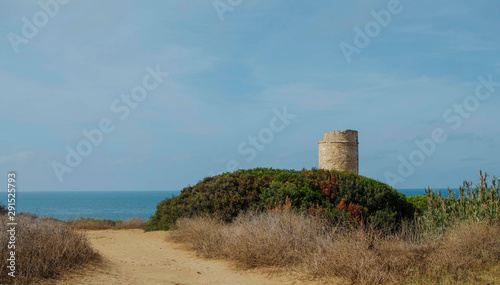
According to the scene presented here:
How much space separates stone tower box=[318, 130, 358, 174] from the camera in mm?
19469

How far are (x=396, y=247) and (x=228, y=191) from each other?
5.91 meters

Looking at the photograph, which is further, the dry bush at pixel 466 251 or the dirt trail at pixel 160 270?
the dirt trail at pixel 160 270

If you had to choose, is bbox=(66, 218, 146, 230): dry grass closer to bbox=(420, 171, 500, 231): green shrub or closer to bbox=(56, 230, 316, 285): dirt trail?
bbox=(56, 230, 316, 285): dirt trail

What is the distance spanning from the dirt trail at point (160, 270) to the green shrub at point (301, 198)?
223 centimetres

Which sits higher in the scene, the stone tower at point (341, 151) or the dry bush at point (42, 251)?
the stone tower at point (341, 151)

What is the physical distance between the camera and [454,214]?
9125 mm

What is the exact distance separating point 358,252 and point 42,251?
5.20 meters

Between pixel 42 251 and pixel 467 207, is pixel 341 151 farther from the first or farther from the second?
pixel 42 251

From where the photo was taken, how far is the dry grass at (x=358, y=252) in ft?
20.0

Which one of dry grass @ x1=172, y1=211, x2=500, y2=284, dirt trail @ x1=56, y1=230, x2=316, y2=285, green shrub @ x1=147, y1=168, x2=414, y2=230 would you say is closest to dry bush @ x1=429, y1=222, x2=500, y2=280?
dry grass @ x1=172, y1=211, x2=500, y2=284

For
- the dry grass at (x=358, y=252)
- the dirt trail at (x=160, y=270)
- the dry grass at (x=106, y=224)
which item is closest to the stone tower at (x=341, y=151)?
the dry grass at (x=106, y=224)

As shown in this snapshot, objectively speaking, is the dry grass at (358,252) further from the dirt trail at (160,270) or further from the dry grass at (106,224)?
the dry grass at (106,224)

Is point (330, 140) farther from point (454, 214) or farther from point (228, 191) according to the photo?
point (454, 214)

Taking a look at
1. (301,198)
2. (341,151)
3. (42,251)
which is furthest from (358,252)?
(341,151)
